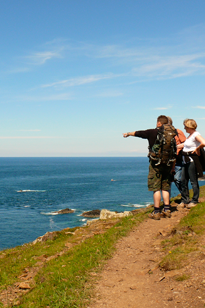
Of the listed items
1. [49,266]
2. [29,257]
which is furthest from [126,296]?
[29,257]

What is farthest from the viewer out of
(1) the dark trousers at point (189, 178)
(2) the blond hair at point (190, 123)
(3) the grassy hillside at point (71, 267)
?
(1) the dark trousers at point (189, 178)

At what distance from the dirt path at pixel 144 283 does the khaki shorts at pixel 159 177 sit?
6.71ft

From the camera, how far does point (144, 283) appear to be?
18.3 feet

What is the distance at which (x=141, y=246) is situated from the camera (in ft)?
26.0

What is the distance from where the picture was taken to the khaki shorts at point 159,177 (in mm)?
9383

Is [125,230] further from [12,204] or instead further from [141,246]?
[12,204]

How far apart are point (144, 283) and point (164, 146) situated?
4.70 metres

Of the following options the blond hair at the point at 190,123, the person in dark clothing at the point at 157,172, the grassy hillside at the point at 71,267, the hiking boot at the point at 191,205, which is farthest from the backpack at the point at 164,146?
the hiking boot at the point at 191,205

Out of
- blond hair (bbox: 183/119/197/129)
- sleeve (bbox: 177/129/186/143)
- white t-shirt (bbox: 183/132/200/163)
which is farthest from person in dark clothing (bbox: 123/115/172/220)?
sleeve (bbox: 177/129/186/143)

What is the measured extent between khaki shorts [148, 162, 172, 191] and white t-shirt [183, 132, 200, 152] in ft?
3.80

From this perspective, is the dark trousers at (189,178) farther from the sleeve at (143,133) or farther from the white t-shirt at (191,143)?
the sleeve at (143,133)

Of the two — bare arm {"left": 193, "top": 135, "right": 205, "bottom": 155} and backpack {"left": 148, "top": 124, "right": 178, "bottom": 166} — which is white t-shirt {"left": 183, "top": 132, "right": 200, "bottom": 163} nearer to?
bare arm {"left": 193, "top": 135, "right": 205, "bottom": 155}

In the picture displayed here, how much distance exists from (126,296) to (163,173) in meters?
5.07

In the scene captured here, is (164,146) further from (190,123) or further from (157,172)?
(190,123)
